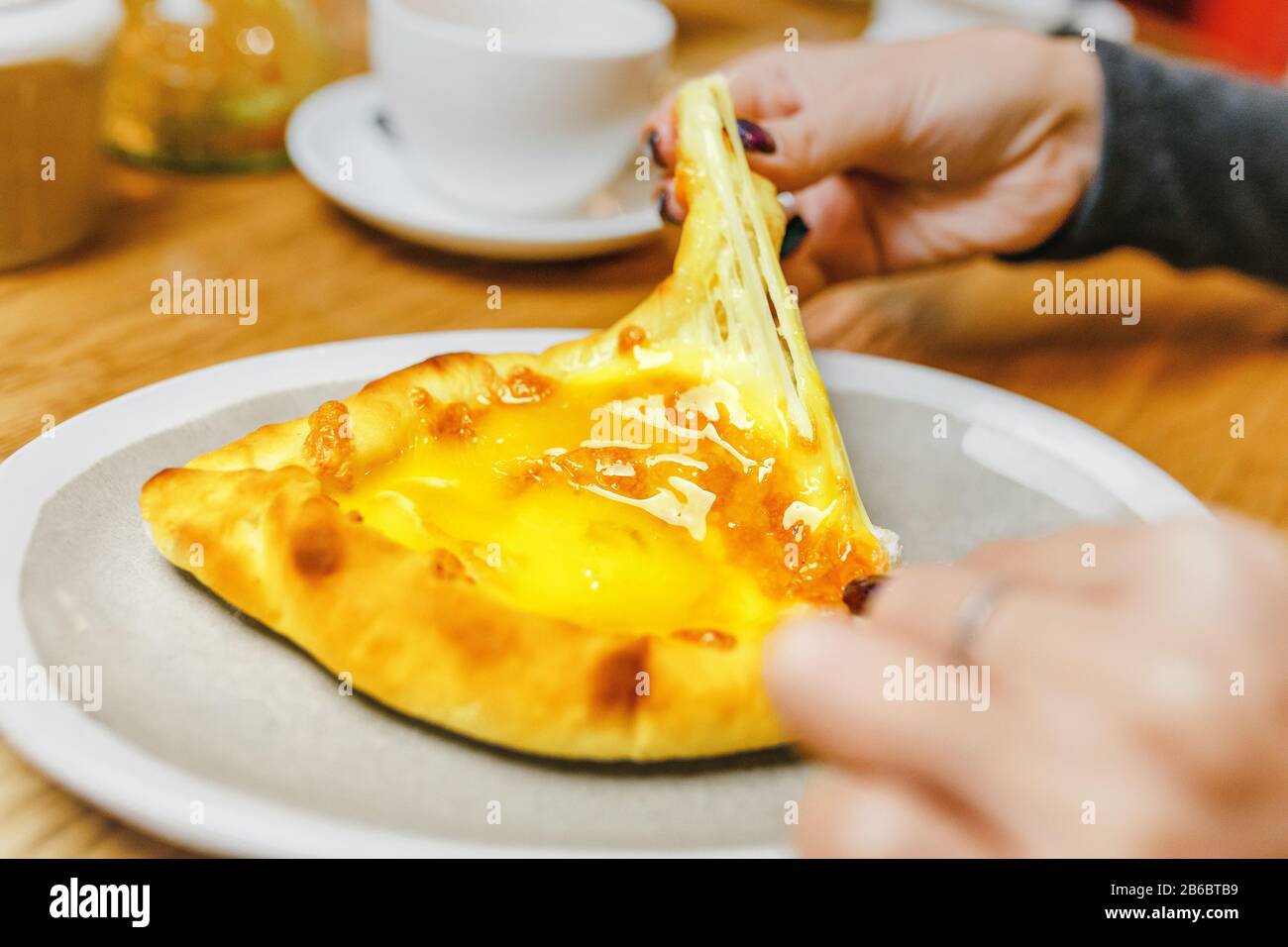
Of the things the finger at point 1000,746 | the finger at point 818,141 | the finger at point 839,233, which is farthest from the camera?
the finger at point 839,233

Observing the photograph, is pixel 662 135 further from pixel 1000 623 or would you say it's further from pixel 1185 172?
pixel 1000 623

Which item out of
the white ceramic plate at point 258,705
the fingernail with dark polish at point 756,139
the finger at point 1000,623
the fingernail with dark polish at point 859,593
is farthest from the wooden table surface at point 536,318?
the finger at point 1000,623

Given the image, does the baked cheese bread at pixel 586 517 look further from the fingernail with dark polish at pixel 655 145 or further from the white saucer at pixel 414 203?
the white saucer at pixel 414 203

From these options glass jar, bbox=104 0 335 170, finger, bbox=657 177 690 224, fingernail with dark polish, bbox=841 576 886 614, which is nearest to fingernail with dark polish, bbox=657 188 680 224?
finger, bbox=657 177 690 224

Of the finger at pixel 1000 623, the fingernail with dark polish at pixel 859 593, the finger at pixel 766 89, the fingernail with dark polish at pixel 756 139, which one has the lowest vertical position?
the finger at pixel 1000 623

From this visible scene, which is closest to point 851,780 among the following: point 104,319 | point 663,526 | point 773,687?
point 773,687

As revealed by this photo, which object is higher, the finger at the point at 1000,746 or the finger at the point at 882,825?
the finger at the point at 1000,746
